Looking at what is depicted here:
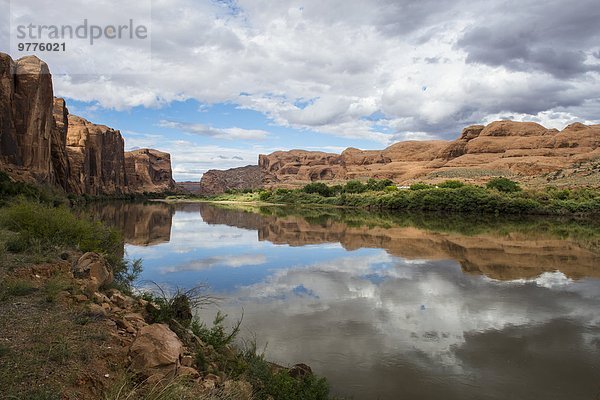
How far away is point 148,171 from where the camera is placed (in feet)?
417

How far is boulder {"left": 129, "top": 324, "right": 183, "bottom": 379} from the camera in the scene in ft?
14.0

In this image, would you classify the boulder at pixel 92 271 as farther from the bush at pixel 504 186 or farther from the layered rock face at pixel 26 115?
the bush at pixel 504 186

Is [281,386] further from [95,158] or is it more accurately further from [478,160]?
[478,160]

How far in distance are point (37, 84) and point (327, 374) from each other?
53.0m

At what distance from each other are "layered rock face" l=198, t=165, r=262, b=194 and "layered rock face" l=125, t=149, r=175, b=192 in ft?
65.5

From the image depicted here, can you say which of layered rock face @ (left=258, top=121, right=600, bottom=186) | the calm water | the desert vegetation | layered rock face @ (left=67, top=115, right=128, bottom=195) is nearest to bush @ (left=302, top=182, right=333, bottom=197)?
the desert vegetation

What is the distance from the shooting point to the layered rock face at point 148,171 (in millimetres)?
113375

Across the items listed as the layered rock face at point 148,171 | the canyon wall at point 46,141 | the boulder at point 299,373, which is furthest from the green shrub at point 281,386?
the layered rock face at point 148,171

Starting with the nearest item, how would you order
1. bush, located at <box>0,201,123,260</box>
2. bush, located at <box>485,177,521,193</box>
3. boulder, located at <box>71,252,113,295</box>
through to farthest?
boulder, located at <box>71,252,113,295</box>, bush, located at <box>0,201,123,260</box>, bush, located at <box>485,177,521,193</box>

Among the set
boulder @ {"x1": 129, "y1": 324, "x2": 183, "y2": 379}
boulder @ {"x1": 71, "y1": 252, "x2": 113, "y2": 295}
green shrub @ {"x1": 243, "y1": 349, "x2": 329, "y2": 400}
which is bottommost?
green shrub @ {"x1": 243, "y1": 349, "x2": 329, "y2": 400}

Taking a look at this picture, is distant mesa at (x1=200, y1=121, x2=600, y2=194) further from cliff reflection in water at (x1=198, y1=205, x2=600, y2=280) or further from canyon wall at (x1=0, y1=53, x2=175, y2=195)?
canyon wall at (x1=0, y1=53, x2=175, y2=195)

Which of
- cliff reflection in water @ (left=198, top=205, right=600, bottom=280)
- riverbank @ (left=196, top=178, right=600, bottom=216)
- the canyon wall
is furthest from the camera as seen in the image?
riverbank @ (left=196, top=178, right=600, bottom=216)

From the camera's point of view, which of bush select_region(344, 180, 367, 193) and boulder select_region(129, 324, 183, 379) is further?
bush select_region(344, 180, 367, 193)

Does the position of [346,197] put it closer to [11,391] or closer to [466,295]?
[466,295]
